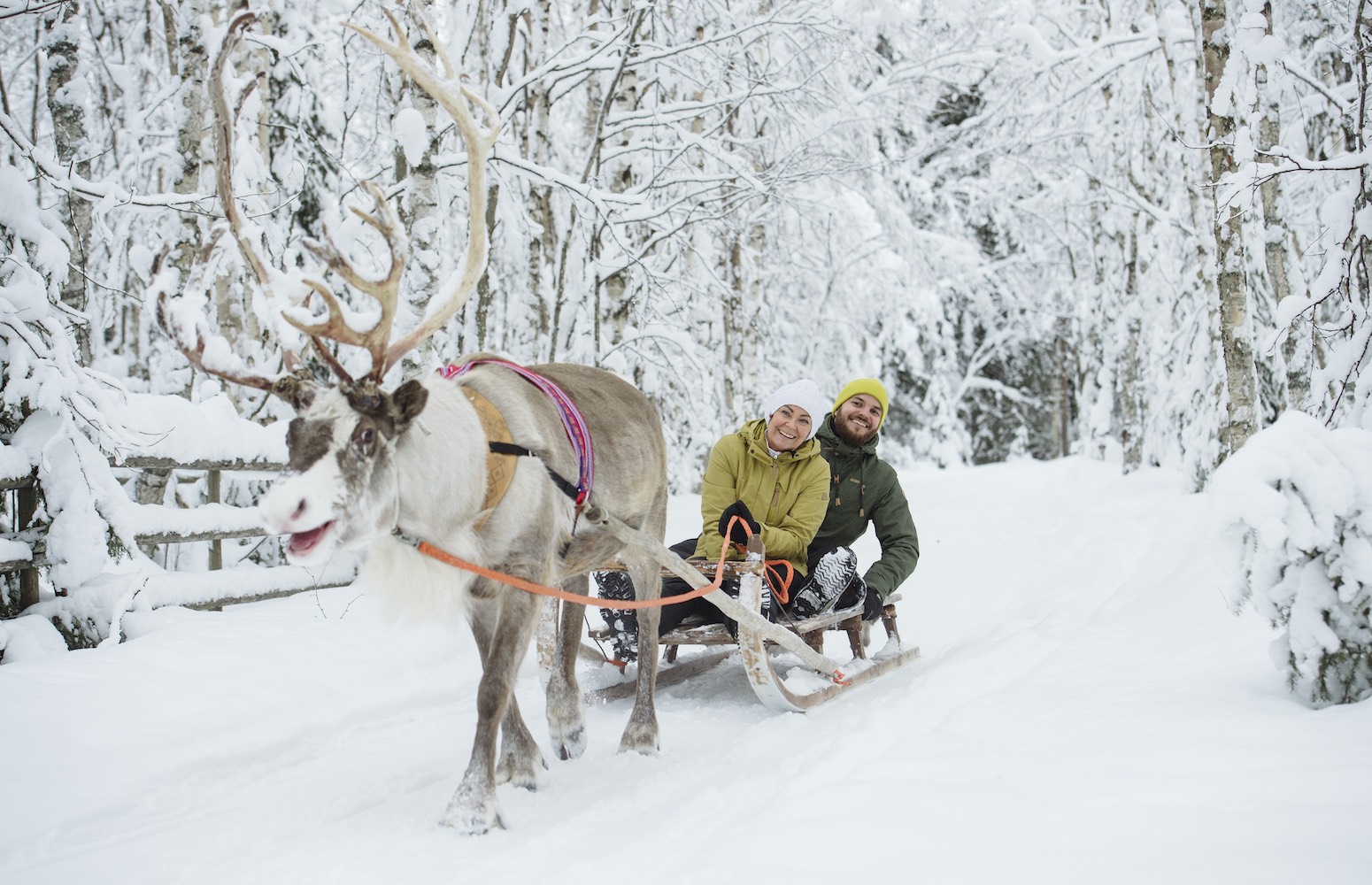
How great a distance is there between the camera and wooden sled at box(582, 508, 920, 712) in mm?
3781

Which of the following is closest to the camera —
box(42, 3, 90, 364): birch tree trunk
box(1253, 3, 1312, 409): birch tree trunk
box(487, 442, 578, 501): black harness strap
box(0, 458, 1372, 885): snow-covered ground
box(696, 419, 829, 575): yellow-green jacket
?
box(0, 458, 1372, 885): snow-covered ground

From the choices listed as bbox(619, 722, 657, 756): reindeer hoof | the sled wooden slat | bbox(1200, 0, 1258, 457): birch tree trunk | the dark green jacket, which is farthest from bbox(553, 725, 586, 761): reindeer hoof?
bbox(1200, 0, 1258, 457): birch tree trunk

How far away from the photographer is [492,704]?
3.11 m

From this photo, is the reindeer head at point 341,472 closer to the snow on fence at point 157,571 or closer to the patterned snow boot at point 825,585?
the snow on fence at point 157,571

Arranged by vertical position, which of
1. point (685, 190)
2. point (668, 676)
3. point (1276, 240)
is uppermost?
point (685, 190)

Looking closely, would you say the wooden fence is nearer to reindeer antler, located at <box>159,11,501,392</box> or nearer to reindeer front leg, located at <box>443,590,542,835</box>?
reindeer antler, located at <box>159,11,501,392</box>

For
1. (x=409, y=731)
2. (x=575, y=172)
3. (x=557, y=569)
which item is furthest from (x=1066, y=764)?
(x=575, y=172)

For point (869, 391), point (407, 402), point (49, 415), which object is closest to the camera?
point (407, 402)

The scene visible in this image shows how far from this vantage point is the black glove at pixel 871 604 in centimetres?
489

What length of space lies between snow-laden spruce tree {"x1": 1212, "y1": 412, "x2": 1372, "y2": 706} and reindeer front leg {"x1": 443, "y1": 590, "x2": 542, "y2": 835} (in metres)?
2.33

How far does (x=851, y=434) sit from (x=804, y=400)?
2.25ft

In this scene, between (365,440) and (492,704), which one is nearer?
(365,440)

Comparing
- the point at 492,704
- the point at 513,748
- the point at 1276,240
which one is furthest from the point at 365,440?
the point at 1276,240

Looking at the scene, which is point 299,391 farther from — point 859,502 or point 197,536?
point 197,536
